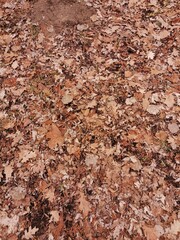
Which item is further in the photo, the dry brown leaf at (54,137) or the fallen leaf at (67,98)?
the fallen leaf at (67,98)

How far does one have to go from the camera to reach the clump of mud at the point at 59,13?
4598mm

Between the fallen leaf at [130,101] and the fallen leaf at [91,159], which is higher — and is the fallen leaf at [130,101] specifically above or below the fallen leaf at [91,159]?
above

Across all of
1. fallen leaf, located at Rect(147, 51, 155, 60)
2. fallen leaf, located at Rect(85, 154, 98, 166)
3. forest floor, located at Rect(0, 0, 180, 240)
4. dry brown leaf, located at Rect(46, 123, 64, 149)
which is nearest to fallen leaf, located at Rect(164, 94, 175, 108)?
forest floor, located at Rect(0, 0, 180, 240)

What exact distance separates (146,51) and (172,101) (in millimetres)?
1020

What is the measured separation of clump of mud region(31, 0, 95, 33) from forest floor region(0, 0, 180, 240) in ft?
0.06

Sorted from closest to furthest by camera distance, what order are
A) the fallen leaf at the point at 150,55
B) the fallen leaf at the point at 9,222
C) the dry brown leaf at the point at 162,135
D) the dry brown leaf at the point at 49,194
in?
1. the fallen leaf at the point at 9,222
2. the dry brown leaf at the point at 49,194
3. the dry brown leaf at the point at 162,135
4. the fallen leaf at the point at 150,55

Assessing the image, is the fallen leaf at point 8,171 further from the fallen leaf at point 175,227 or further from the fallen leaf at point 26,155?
the fallen leaf at point 175,227

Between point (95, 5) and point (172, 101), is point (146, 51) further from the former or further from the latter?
point (95, 5)

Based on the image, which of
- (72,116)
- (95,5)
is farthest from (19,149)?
(95,5)

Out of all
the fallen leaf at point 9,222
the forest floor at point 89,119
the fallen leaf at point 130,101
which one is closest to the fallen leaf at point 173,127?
the forest floor at point 89,119

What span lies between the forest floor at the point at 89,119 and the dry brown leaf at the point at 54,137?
1 cm

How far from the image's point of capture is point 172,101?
12.3 ft

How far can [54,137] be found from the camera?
3564 millimetres

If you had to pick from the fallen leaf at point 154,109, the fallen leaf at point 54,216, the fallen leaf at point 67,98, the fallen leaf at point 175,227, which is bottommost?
the fallen leaf at point 175,227
